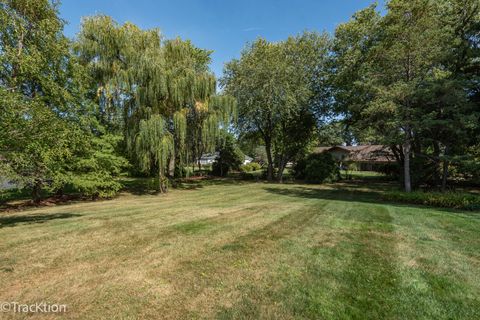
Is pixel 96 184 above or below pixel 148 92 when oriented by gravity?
below

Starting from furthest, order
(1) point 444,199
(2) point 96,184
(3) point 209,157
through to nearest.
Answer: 1. (3) point 209,157
2. (2) point 96,184
3. (1) point 444,199

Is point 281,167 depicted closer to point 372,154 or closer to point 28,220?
point 372,154

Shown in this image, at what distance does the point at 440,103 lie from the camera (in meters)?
12.7

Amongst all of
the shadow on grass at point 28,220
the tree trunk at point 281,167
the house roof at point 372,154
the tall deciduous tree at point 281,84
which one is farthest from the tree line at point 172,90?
the tree trunk at point 281,167

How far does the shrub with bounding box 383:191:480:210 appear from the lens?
1015 cm

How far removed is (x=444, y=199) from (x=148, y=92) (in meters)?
15.0

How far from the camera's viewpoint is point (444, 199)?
35.7 ft

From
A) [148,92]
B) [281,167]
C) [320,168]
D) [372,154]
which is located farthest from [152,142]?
[372,154]

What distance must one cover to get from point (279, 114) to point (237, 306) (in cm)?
2026

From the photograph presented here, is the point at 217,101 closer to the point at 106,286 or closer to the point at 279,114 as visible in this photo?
the point at 279,114

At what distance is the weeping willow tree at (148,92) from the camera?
14.2 m

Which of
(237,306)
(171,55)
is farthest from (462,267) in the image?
(171,55)

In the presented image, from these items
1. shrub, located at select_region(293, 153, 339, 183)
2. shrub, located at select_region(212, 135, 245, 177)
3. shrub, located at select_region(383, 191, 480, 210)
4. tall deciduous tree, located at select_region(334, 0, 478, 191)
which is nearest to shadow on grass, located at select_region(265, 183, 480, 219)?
shrub, located at select_region(383, 191, 480, 210)

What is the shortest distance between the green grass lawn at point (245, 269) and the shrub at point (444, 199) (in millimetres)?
3477
